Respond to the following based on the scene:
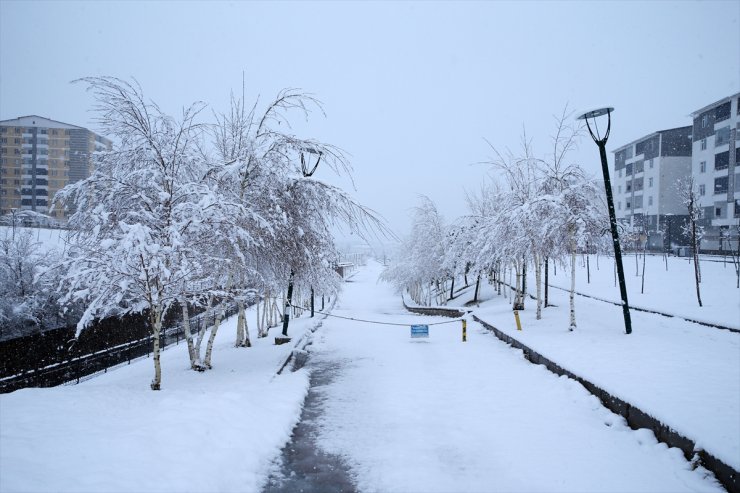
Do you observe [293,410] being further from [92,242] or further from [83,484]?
[92,242]

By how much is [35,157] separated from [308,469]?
99.3m

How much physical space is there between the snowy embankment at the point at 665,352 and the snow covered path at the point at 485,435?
0.51 metres

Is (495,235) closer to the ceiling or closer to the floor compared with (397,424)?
closer to the ceiling

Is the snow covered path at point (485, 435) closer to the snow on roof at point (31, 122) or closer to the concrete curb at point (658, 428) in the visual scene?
the concrete curb at point (658, 428)

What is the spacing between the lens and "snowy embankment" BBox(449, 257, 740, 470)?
6168mm

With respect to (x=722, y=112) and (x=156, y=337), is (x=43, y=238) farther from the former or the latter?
(x=722, y=112)

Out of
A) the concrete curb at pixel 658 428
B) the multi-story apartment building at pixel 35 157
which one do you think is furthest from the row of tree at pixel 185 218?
the multi-story apartment building at pixel 35 157

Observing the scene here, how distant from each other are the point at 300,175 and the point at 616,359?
9.70 metres

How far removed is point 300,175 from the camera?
12.5m

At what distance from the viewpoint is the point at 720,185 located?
46.9 m

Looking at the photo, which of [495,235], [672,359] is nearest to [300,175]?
[495,235]

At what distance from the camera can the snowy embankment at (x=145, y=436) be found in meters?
5.12

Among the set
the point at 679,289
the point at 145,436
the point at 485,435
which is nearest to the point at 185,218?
the point at 145,436

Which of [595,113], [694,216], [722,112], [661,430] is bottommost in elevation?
[661,430]
